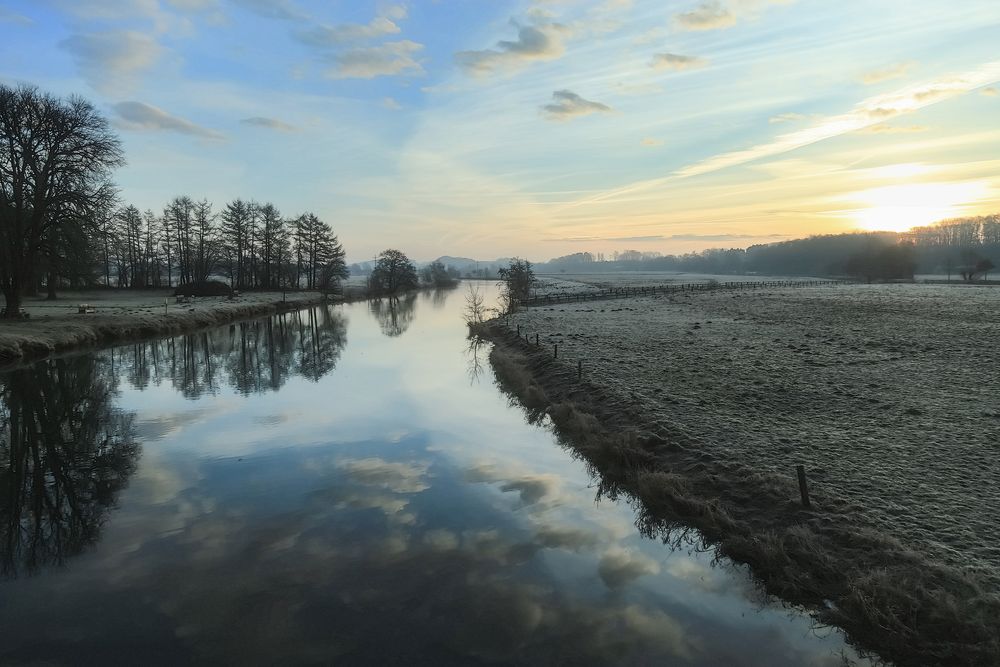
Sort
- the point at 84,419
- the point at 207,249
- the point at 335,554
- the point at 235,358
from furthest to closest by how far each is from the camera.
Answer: the point at 207,249 < the point at 235,358 < the point at 84,419 < the point at 335,554

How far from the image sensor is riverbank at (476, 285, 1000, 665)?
287 inches

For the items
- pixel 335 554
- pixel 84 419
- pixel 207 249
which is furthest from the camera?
pixel 207 249

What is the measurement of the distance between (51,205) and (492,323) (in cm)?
3196

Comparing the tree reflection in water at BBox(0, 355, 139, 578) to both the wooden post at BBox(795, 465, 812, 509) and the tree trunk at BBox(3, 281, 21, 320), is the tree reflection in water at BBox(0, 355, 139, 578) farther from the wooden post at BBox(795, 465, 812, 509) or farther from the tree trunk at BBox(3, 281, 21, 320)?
the tree trunk at BBox(3, 281, 21, 320)

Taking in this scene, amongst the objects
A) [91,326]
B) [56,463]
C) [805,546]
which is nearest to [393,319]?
[91,326]

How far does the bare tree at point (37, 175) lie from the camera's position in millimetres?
32750

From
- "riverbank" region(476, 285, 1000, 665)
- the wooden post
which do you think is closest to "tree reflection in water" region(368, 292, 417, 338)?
"riverbank" region(476, 285, 1000, 665)

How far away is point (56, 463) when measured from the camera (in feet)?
44.1

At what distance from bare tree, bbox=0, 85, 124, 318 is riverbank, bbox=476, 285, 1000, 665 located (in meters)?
30.4

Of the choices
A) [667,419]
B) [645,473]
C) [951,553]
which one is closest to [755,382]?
[667,419]

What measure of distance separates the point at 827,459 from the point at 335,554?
10800 mm

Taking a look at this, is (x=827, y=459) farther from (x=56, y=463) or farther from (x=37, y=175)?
(x=37, y=175)

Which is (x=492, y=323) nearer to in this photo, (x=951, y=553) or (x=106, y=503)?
(x=106, y=503)

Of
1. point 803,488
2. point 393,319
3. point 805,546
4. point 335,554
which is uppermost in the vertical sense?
point 393,319
